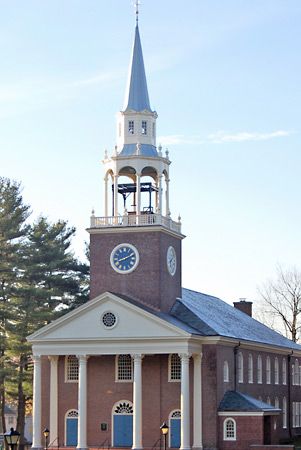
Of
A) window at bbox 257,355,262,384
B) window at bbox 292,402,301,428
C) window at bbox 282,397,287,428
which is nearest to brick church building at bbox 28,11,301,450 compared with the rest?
window at bbox 257,355,262,384

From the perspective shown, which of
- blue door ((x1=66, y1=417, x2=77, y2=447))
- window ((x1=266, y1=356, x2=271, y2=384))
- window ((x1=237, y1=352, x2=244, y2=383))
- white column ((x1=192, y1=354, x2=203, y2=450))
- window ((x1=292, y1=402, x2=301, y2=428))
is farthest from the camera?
window ((x1=292, y1=402, x2=301, y2=428))

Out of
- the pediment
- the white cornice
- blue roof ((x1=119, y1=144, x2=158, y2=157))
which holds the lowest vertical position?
the pediment

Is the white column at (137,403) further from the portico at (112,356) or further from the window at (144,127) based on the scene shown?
the window at (144,127)

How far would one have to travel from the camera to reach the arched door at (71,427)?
6638 cm

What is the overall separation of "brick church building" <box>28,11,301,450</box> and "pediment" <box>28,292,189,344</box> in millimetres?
57

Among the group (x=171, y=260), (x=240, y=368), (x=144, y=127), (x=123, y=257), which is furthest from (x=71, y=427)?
(x=144, y=127)

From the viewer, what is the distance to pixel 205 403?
6450cm

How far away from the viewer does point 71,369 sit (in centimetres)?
6762

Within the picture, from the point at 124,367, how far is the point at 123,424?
3.33m

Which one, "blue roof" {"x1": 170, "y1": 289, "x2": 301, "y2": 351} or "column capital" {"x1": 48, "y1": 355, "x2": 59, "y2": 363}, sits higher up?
"blue roof" {"x1": 170, "y1": 289, "x2": 301, "y2": 351}

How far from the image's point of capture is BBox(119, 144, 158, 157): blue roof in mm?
69000

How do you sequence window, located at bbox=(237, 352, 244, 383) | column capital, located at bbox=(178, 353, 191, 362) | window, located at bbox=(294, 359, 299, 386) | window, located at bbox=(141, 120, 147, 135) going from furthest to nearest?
window, located at bbox=(294, 359, 299, 386)
window, located at bbox=(237, 352, 244, 383)
window, located at bbox=(141, 120, 147, 135)
column capital, located at bbox=(178, 353, 191, 362)

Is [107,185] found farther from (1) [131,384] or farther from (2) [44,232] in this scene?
(2) [44,232]

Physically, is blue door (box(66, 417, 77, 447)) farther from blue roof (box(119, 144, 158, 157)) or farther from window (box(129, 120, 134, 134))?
window (box(129, 120, 134, 134))
